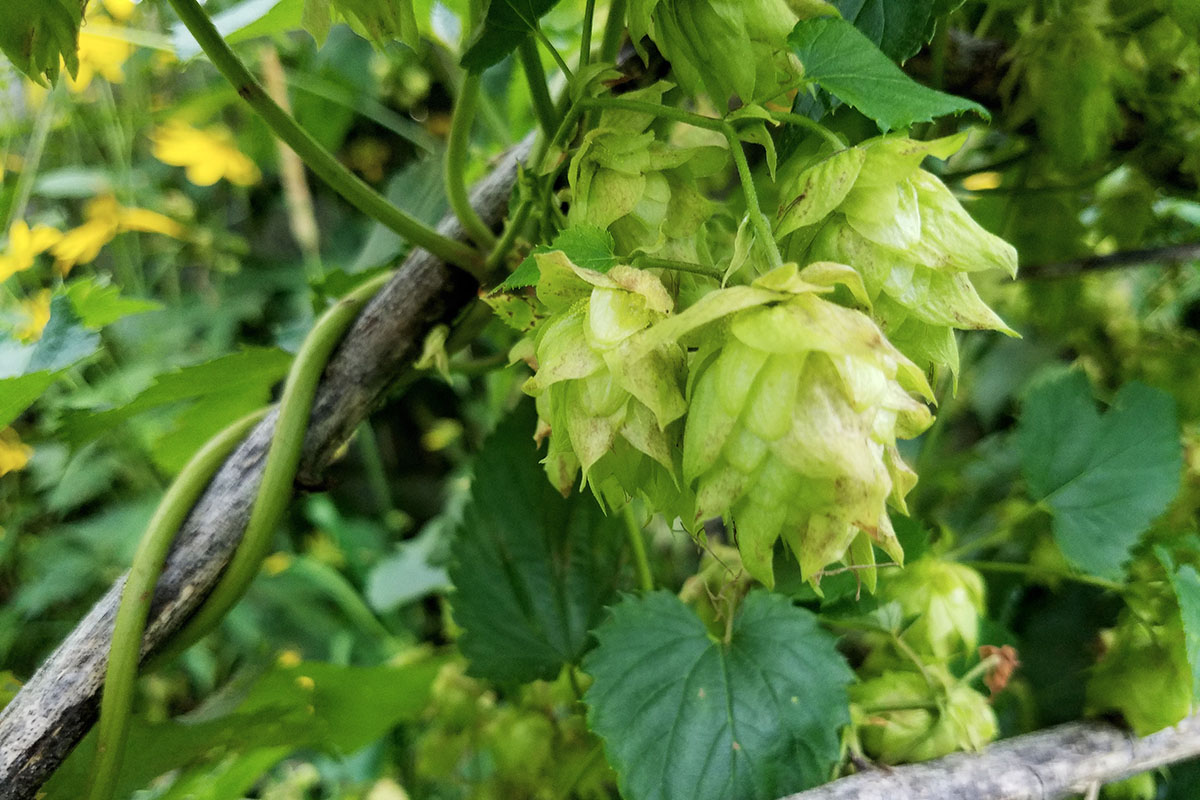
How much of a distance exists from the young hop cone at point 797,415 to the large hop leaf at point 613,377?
0.01 m

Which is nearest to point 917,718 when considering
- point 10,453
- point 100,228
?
point 10,453

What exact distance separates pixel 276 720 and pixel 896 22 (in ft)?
1.85

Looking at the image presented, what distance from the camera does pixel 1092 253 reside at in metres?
0.75

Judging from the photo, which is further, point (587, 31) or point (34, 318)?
point (34, 318)

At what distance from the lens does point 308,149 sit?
1.41 ft

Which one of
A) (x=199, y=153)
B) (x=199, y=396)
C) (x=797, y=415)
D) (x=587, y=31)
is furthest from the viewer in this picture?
(x=199, y=153)

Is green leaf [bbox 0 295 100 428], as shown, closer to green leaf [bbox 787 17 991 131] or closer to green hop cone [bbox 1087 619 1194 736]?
green leaf [bbox 787 17 991 131]

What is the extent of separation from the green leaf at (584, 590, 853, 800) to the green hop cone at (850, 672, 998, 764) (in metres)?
0.08

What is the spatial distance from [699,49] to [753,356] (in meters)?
0.15

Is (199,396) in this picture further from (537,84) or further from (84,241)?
(84,241)

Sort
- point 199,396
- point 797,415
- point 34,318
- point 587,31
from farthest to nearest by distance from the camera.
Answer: point 34,318, point 199,396, point 587,31, point 797,415

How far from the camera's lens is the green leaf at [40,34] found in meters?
0.33

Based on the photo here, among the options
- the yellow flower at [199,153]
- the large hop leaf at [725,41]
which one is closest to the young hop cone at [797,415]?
the large hop leaf at [725,41]

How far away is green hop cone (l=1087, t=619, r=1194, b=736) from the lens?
1.73 ft
